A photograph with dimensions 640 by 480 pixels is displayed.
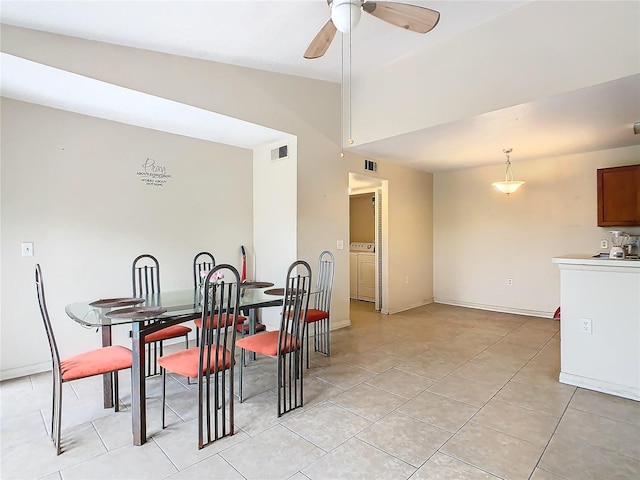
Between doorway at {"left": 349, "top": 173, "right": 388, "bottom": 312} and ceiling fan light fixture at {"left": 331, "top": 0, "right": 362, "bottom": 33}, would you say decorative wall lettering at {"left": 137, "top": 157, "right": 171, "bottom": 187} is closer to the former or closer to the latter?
doorway at {"left": 349, "top": 173, "right": 388, "bottom": 312}

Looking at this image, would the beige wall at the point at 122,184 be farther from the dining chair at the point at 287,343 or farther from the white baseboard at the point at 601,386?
the white baseboard at the point at 601,386

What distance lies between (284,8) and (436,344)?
3766mm

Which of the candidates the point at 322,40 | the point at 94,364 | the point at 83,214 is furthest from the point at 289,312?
the point at 83,214

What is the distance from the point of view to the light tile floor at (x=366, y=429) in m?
1.87

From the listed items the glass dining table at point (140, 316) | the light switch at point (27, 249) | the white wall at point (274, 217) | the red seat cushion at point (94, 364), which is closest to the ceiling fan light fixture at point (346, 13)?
the white wall at point (274, 217)

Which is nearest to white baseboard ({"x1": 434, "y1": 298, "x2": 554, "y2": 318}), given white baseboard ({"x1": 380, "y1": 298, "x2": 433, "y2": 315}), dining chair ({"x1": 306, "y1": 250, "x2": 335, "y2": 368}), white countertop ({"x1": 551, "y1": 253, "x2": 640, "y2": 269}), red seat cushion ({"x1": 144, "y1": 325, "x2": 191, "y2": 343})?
white baseboard ({"x1": 380, "y1": 298, "x2": 433, "y2": 315})

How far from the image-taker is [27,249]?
10.2 ft

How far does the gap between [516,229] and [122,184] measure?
5706 millimetres

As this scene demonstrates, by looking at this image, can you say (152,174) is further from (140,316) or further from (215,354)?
(215,354)

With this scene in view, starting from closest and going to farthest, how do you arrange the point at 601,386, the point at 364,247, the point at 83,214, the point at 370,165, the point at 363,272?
1. the point at 601,386
2. the point at 83,214
3. the point at 370,165
4. the point at 363,272
5. the point at 364,247

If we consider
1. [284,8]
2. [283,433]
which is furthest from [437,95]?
[283,433]

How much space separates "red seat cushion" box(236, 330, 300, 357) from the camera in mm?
2500

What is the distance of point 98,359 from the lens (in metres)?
2.22

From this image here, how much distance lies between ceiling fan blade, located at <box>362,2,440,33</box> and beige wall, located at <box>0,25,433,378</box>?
1871mm
